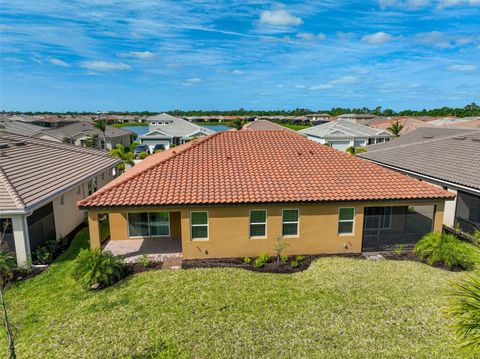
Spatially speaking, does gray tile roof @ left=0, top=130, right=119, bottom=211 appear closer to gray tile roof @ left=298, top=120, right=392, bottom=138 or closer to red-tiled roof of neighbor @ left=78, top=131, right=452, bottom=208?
red-tiled roof of neighbor @ left=78, top=131, right=452, bottom=208

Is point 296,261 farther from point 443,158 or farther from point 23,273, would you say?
point 443,158

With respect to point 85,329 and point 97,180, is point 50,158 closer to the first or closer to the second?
point 97,180

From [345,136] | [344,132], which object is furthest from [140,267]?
[344,132]

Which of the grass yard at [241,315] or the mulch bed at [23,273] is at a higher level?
the grass yard at [241,315]

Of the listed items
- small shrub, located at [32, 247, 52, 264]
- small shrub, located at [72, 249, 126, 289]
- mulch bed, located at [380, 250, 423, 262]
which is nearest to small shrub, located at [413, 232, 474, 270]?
mulch bed, located at [380, 250, 423, 262]

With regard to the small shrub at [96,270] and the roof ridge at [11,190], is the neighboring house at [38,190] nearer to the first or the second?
the roof ridge at [11,190]

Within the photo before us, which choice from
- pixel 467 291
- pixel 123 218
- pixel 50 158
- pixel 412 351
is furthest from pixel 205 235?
pixel 50 158

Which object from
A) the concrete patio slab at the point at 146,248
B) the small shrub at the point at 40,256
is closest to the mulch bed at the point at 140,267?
the concrete patio slab at the point at 146,248
